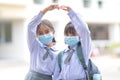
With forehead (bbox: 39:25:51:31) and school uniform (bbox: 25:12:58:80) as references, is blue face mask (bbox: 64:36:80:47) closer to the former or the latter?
school uniform (bbox: 25:12:58:80)

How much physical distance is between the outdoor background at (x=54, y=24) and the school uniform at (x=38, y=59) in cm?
1292

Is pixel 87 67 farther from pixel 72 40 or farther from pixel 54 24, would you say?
pixel 54 24

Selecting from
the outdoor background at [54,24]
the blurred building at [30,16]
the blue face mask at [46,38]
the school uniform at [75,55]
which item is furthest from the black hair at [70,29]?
the blurred building at [30,16]

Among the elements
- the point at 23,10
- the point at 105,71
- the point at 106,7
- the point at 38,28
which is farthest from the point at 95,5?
the point at 38,28

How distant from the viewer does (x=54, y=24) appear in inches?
1207

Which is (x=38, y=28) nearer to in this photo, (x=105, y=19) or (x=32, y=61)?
(x=32, y=61)

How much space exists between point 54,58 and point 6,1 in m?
21.3

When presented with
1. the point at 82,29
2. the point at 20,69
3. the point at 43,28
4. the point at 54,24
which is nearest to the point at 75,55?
the point at 82,29

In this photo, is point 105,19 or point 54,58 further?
point 105,19

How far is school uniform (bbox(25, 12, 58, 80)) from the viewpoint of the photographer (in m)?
4.86

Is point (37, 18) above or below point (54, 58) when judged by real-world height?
above

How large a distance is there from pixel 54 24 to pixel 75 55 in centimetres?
2588

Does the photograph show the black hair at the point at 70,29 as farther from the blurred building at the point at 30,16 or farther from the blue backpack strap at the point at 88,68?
the blurred building at the point at 30,16

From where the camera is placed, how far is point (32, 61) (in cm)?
499
